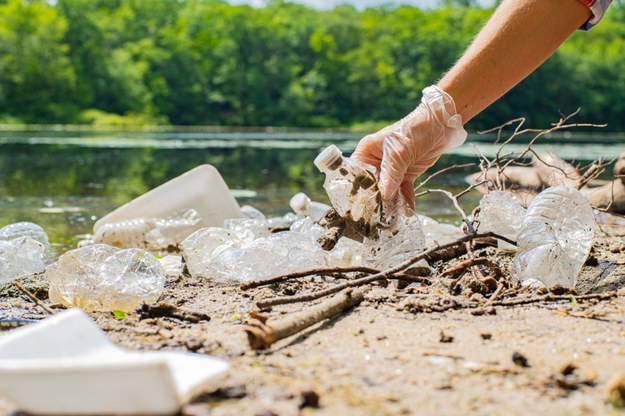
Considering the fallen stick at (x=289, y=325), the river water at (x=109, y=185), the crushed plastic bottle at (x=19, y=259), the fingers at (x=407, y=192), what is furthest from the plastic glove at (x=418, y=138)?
the crushed plastic bottle at (x=19, y=259)

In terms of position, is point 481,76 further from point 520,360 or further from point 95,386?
point 95,386

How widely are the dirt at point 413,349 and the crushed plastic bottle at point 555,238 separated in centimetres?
15

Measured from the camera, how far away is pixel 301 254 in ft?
12.6

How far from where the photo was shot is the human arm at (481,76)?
3211mm

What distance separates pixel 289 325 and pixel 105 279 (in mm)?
1399

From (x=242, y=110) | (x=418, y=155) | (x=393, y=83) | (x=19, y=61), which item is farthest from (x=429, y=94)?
(x=393, y=83)

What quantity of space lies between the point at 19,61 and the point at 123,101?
32.3 ft

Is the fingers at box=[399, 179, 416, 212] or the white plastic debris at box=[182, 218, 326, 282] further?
the white plastic debris at box=[182, 218, 326, 282]

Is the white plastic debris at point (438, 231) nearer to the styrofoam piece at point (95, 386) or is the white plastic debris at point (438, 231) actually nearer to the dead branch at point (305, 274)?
the dead branch at point (305, 274)

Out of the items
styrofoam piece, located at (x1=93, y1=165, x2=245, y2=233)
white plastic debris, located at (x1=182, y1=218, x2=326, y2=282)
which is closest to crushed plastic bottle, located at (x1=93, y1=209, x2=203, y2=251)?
styrofoam piece, located at (x1=93, y1=165, x2=245, y2=233)

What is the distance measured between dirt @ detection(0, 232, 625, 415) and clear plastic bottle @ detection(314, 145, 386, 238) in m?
0.37

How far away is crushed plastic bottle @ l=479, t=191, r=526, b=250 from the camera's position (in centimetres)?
416

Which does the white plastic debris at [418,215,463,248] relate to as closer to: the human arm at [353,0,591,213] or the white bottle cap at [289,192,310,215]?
the white bottle cap at [289,192,310,215]

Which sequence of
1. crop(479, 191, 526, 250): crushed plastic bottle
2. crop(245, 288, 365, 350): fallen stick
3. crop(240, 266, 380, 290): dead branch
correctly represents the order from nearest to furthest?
crop(245, 288, 365, 350): fallen stick < crop(240, 266, 380, 290): dead branch < crop(479, 191, 526, 250): crushed plastic bottle
